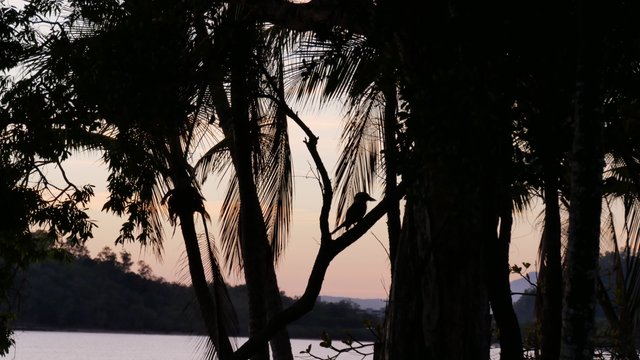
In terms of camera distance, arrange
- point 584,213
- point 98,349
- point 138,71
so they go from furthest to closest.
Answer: point 98,349
point 138,71
point 584,213

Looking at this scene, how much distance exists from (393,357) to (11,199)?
4213mm

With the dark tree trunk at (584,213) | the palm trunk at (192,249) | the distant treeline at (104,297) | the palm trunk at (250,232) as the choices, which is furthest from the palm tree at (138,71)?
the distant treeline at (104,297)

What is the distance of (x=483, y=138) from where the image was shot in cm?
563

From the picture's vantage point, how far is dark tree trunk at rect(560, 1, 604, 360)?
6.36m

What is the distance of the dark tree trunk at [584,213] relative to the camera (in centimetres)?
636

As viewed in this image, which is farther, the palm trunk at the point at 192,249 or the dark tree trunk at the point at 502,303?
the palm trunk at the point at 192,249

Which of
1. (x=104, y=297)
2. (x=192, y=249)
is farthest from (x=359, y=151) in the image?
(x=104, y=297)

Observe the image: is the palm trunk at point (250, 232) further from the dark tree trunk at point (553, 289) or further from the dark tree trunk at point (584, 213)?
the dark tree trunk at point (584, 213)

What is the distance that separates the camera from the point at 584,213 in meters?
6.45

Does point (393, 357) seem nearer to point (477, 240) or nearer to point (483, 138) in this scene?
point (477, 240)

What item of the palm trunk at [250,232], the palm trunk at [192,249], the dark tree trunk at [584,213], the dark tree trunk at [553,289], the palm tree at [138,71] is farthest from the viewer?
the palm trunk at [192,249]

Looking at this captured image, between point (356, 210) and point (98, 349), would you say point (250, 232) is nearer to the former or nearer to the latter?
point (356, 210)

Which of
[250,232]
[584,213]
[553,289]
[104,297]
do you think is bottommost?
[553,289]

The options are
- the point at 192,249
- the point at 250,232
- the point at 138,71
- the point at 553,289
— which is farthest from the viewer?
the point at 192,249
